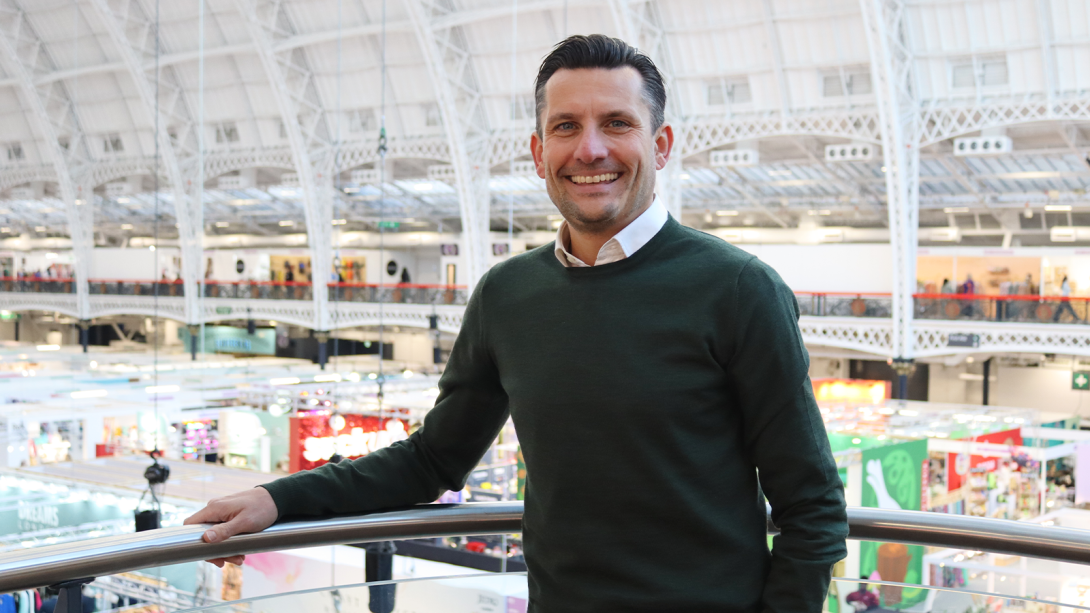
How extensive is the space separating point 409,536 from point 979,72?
17.8 m

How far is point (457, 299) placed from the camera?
944 inches

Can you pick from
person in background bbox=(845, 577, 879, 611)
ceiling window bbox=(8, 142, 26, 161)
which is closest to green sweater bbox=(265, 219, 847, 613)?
person in background bbox=(845, 577, 879, 611)

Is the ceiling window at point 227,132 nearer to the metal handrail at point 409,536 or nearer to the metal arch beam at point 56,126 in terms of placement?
the metal arch beam at point 56,126

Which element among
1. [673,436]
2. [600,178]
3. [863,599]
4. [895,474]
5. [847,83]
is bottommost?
[895,474]

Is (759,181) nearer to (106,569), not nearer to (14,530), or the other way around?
(14,530)

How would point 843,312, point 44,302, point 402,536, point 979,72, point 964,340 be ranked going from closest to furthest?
point 402,536
point 979,72
point 964,340
point 843,312
point 44,302

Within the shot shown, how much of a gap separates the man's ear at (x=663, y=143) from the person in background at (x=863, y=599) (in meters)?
0.90

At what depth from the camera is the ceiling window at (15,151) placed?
73.5ft

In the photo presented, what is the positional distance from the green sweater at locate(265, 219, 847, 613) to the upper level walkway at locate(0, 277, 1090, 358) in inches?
526

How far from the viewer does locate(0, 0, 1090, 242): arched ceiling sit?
16969mm

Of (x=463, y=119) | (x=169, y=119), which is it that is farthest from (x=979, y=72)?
(x=169, y=119)

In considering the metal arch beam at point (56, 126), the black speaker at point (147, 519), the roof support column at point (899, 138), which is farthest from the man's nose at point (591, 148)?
the metal arch beam at point (56, 126)

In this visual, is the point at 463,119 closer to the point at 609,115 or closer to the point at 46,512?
the point at 46,512

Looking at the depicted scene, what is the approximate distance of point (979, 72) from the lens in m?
17.2
